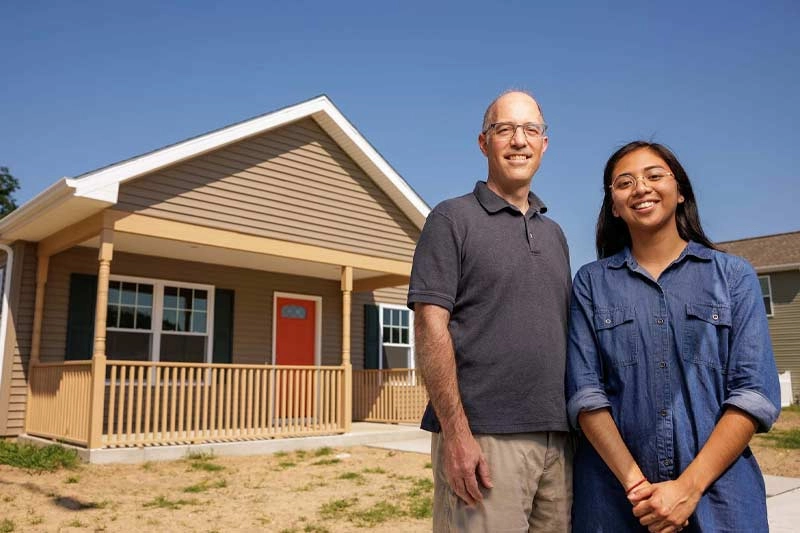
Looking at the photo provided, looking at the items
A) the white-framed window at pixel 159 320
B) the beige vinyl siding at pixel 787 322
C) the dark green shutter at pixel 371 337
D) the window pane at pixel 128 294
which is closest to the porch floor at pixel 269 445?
the dark green shutter at pixel 371 337

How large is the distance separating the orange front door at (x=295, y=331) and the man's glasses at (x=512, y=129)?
9.85 meters

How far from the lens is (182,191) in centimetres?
909

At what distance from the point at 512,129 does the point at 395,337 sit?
37.5ft

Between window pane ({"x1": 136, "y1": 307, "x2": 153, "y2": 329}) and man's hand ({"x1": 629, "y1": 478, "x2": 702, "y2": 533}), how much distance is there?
944 cm

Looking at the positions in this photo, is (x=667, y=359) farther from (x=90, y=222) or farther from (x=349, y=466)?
(x=90, y=222)

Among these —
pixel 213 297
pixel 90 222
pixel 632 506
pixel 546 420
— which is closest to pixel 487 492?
pixel 546 420

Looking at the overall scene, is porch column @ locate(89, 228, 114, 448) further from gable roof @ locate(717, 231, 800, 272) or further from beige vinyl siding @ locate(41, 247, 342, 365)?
gable roof @ locate(717, 231, 800, 272)

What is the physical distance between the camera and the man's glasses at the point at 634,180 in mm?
2027

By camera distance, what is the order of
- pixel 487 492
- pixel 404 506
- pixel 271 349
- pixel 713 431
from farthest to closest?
pixel 271 349 → pixel 404 506 → pixel 487 492 → pixel 713 431

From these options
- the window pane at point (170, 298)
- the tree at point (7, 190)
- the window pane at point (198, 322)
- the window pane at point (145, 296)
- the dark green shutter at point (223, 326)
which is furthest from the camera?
the tree at point (7, 190)

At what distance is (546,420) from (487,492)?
11.3 inches

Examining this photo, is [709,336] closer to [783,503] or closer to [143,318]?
[783,503]

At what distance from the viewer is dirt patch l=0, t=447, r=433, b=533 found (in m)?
5.27

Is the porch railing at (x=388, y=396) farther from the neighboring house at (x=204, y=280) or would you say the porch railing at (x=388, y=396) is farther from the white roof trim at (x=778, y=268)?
the white roof trim at (x=778, y=268)
